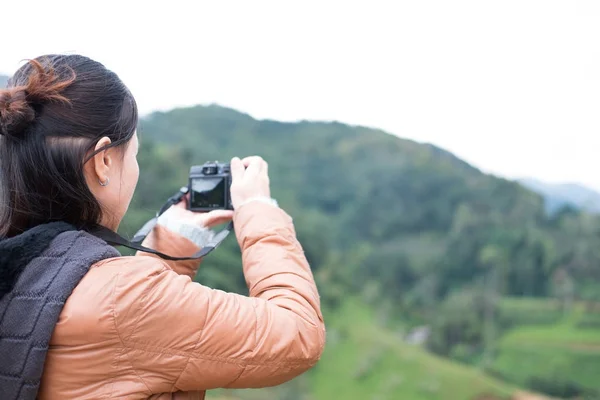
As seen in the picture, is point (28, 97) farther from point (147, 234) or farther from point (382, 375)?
point (382, 375)

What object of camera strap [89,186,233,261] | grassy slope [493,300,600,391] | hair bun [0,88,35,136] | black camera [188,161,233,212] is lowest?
grassy slope [493,300,600,391]

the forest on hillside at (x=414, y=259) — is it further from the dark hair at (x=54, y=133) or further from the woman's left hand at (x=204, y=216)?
the dark hair at (x=54, y=133)

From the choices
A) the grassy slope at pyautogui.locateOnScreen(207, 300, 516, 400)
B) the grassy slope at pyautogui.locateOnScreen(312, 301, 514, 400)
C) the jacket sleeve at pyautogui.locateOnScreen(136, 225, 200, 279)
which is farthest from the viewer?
the grassy slope at pyautogui.locateOnScreen(312, 301, 514, 400)

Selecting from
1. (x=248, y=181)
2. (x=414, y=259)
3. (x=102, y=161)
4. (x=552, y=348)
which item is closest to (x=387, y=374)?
(x=552, y=348)

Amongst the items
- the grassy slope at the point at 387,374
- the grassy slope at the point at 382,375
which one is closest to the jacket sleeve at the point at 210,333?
the grassy slope at the point at 382,375

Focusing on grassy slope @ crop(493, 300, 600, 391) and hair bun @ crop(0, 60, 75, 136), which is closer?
hair bun @ crop(0, 60, 75, 136)

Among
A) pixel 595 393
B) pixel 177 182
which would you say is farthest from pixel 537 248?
pixel 177 182

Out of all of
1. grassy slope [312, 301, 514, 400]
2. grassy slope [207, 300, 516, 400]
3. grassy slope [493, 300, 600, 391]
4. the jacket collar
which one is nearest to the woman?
the jacket collar

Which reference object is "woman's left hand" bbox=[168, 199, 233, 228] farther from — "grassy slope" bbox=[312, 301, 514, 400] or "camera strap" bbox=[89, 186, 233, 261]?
"grassy slope" bbox=[312, 301, 514, 400]

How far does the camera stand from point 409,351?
57.6 ft

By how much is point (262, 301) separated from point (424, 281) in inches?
997

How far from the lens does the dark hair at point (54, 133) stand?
2.22ft

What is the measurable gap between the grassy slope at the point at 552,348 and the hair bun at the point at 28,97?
1963 cm

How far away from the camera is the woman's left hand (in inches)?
36.4
